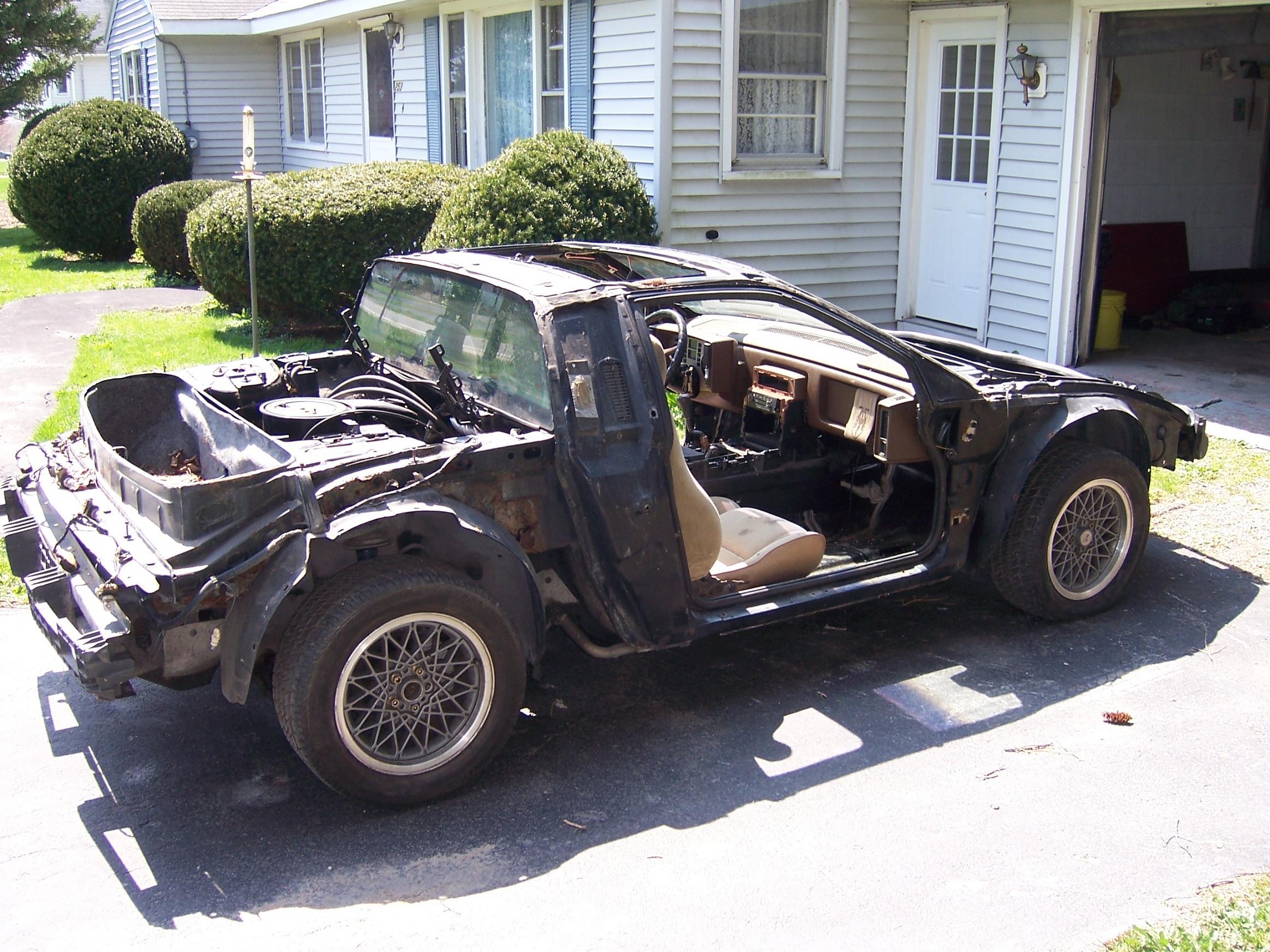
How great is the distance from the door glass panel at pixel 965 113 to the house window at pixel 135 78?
17.5 meters

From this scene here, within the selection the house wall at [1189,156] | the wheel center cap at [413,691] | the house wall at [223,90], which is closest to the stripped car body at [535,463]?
the wheel center cap at [413,691]

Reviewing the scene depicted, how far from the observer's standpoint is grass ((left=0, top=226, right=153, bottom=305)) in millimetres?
15602

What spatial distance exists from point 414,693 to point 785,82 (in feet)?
27.4

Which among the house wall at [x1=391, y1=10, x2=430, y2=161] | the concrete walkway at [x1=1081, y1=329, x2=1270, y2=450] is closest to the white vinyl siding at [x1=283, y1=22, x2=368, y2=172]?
the house wall at [x1=391, y1=10, x2=430, y2=161]

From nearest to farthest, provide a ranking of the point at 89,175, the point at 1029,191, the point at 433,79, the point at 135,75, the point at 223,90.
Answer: the point at 1029,191 → the point at 433,79 → the point at 89,175 → the point at 223,90 → the point at 135,75

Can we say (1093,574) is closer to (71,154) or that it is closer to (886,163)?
(886,163)

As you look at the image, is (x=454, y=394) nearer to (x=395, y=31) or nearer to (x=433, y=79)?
(x=433, y=79)

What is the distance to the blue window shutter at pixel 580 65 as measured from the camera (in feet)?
36.2

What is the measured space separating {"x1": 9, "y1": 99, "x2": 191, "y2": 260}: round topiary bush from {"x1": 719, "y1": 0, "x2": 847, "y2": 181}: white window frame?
11.5 metres

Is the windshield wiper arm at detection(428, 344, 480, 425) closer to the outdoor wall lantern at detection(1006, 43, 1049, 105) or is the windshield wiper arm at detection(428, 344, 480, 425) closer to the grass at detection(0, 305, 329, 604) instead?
the grass at detection(0, 305, 329, 604)

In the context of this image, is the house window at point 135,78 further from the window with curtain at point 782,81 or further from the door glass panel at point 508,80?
the window with curtain at point 782,81

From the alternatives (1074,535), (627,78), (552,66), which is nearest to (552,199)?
(627,78)

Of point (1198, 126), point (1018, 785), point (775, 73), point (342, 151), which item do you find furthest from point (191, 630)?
point (342, 151)

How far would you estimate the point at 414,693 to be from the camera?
380cm
